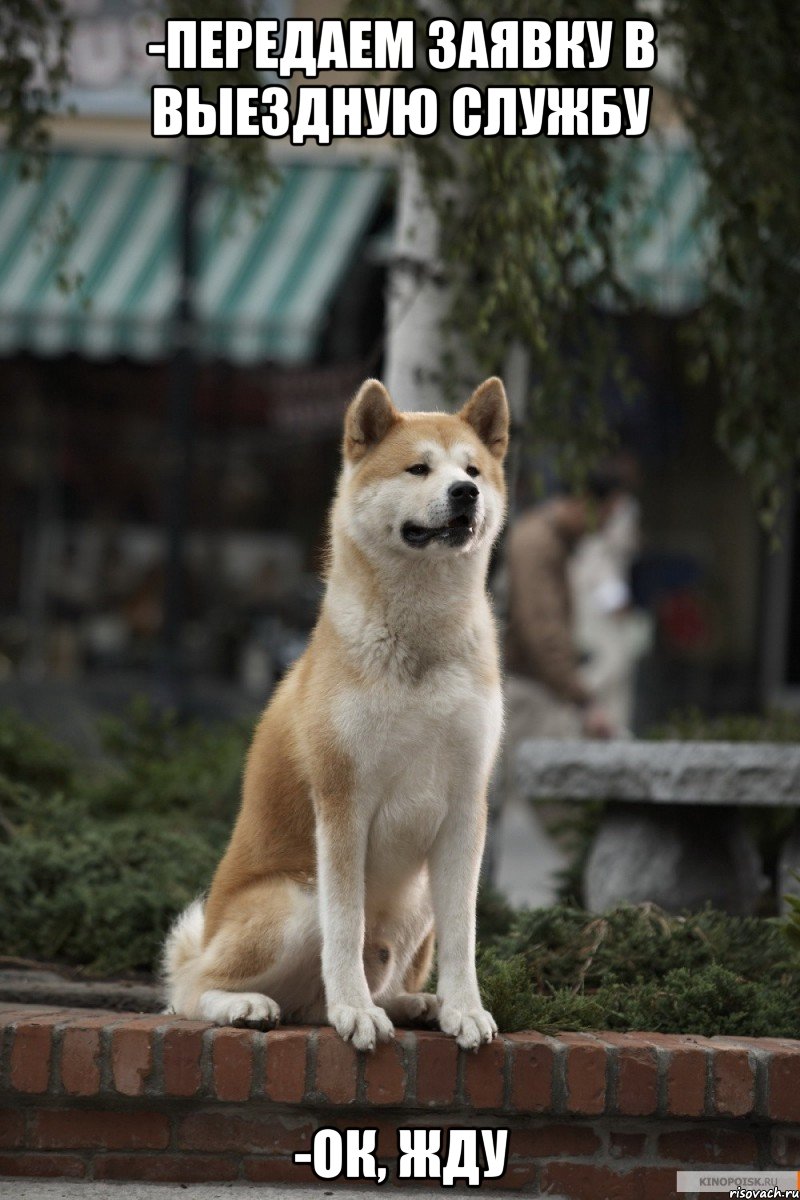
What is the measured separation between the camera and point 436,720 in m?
3.30

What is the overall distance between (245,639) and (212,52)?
7914 millimetres

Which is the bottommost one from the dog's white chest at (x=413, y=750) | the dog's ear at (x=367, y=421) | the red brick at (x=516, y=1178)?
the red brick at (x=516, y=1178)

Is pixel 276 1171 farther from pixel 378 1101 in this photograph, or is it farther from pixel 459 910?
pixel 459 910

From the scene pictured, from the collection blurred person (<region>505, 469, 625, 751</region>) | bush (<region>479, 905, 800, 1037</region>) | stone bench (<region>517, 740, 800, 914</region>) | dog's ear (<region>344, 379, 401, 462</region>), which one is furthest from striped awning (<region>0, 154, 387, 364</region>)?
dog's ear (<region>344, 379, 401, 462</region>)

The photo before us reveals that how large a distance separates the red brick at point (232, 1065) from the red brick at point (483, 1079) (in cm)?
48

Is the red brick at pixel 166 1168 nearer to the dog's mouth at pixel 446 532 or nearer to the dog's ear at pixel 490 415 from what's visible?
the dog's mouth at pixel 446 532

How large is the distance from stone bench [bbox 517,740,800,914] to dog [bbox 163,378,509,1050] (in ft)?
5.56

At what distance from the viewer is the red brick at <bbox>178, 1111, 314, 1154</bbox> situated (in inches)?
136

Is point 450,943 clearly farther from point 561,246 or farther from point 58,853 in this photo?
point 561,246

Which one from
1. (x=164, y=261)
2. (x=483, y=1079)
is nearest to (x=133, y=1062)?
(x=483, y=1079)

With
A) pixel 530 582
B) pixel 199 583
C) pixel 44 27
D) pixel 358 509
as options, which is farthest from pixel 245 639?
pixel 358 509

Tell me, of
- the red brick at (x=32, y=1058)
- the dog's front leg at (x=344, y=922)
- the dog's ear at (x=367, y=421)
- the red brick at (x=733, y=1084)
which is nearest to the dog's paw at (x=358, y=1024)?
the dog's front leg at (x=344, y=922)

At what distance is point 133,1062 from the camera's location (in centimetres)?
340

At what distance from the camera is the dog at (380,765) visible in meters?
3.29
